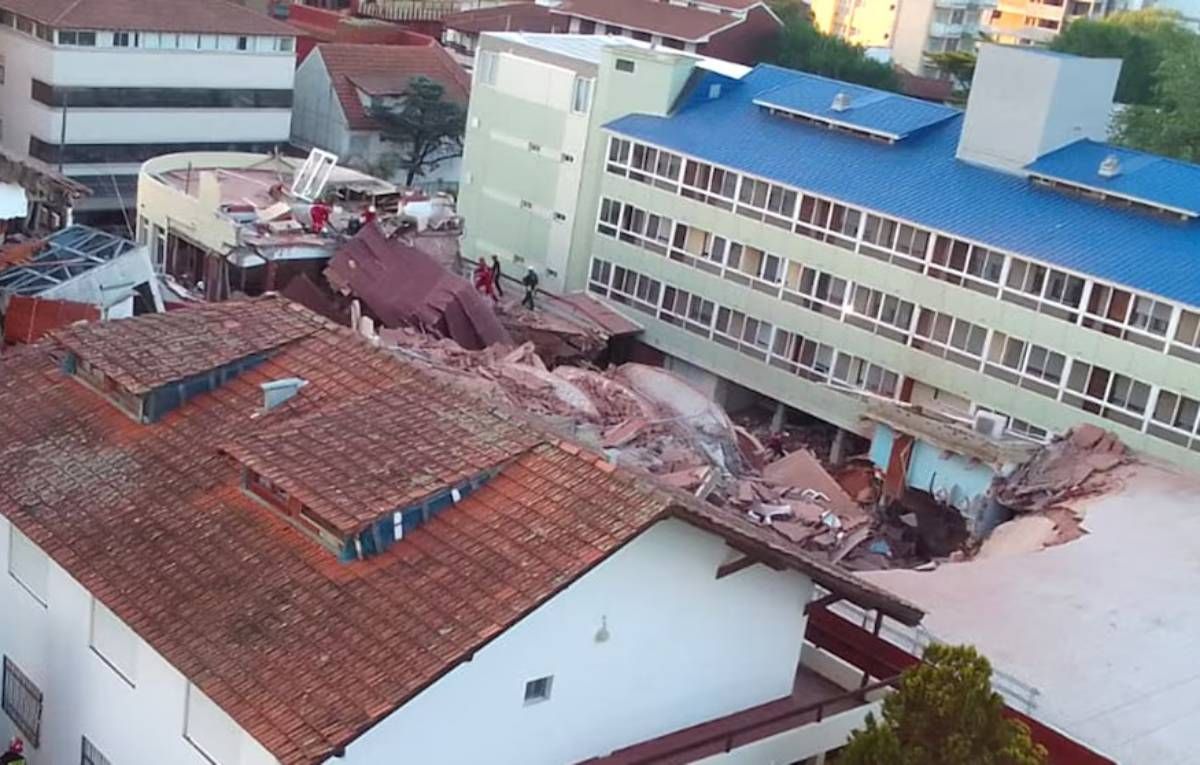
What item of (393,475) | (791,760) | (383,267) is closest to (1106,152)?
(383,267)

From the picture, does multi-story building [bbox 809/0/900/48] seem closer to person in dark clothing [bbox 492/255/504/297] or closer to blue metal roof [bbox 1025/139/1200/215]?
person in dark clothing [bbox 492/255/504/297]

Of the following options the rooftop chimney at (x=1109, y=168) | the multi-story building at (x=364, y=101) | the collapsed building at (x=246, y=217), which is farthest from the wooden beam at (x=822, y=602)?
the multi-story building at (x=364, y=101)

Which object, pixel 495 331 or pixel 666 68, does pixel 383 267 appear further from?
pixel 666 68

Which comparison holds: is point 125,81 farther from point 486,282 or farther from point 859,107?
point 859,107

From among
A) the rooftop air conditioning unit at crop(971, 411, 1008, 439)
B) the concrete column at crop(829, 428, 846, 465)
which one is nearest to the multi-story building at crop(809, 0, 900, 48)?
the concrete column at crop(829, 428, 846, 465)

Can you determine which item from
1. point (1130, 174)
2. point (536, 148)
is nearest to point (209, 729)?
point (1130, 174)

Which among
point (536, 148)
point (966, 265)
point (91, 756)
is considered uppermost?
point (966, 265)

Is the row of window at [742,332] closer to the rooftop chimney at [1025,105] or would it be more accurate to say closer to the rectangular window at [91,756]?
the rooftop chimney at [1025,105]
